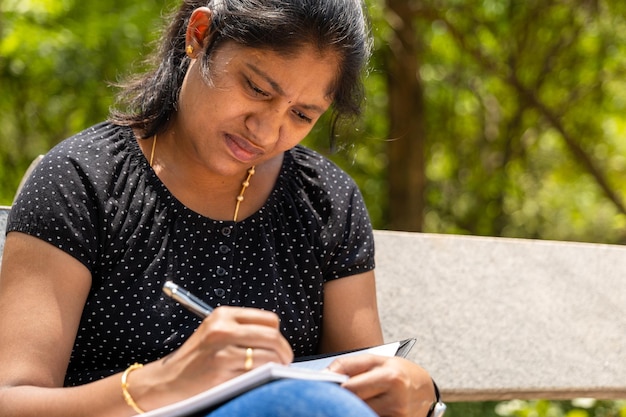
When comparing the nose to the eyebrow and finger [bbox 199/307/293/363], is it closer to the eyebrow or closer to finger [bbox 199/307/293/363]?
the eyebrow

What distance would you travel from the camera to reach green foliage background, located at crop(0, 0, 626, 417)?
471 centimetres

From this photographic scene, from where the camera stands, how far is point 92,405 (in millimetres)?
1771

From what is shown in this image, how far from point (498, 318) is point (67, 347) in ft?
5.00

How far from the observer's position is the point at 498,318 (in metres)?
3.07

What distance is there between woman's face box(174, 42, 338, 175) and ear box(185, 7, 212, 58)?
0.11 feet

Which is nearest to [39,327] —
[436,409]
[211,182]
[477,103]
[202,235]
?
[202,235]

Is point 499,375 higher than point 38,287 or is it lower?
lower

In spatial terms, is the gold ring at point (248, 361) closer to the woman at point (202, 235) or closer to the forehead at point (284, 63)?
the woman at point (202, 235)

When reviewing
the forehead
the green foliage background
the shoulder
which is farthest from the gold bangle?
the green foliage background

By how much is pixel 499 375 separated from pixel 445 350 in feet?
0.59

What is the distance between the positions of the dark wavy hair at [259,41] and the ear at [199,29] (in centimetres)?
2

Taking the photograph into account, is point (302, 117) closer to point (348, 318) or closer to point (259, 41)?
point (259, 41)

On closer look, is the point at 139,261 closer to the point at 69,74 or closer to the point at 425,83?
the point at 69,74

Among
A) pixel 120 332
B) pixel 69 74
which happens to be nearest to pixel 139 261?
pixel 120 332
